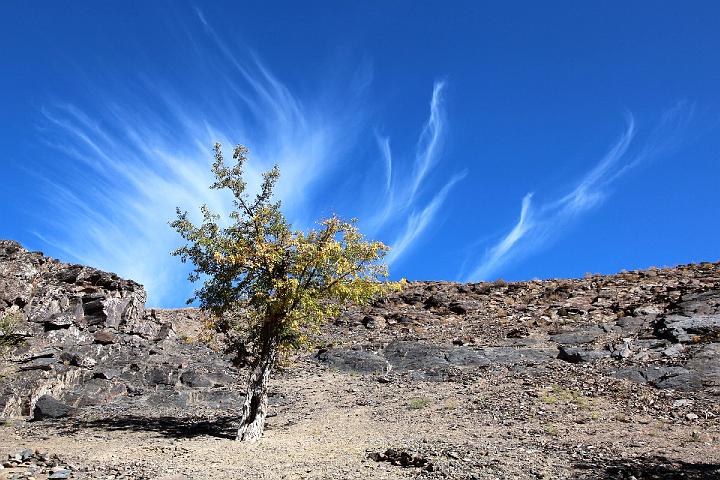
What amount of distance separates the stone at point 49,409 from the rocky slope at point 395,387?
0.07 meters

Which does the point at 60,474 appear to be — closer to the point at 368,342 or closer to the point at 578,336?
the point at 368,342

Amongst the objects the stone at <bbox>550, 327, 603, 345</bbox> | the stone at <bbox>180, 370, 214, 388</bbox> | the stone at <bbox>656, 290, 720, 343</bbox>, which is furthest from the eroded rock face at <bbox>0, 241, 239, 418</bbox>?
the stone at <bbox>656, 290, 720, 343</bbox>

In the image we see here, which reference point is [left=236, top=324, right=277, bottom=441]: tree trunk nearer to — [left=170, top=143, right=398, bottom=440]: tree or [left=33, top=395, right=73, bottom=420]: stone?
[left=170, top=143, right=398, bottom=440]: tree

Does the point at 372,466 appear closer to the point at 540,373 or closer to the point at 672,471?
the point at 672,471

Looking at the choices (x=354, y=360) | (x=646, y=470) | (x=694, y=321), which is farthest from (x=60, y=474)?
(x=694, y=321)

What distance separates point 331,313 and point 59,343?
54.1 feet

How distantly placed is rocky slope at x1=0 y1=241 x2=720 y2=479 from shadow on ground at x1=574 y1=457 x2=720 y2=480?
0.07 metres

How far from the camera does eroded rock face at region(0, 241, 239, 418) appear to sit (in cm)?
2281

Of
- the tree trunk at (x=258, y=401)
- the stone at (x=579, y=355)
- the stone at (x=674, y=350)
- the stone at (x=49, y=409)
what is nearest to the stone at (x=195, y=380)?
the stone at (x=49, y=409)

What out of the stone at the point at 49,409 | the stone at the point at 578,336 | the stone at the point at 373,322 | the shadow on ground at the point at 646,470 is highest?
the stone at the point at 373,322

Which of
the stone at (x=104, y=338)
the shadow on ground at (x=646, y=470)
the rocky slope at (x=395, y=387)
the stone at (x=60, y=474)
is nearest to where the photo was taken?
the shadow on ground at (x=646, y=470)

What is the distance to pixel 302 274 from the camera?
60.5ft

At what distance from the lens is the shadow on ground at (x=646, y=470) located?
12305mm

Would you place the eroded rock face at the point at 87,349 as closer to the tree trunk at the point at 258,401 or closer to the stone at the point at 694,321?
the tree trunk at the point at 258,401
